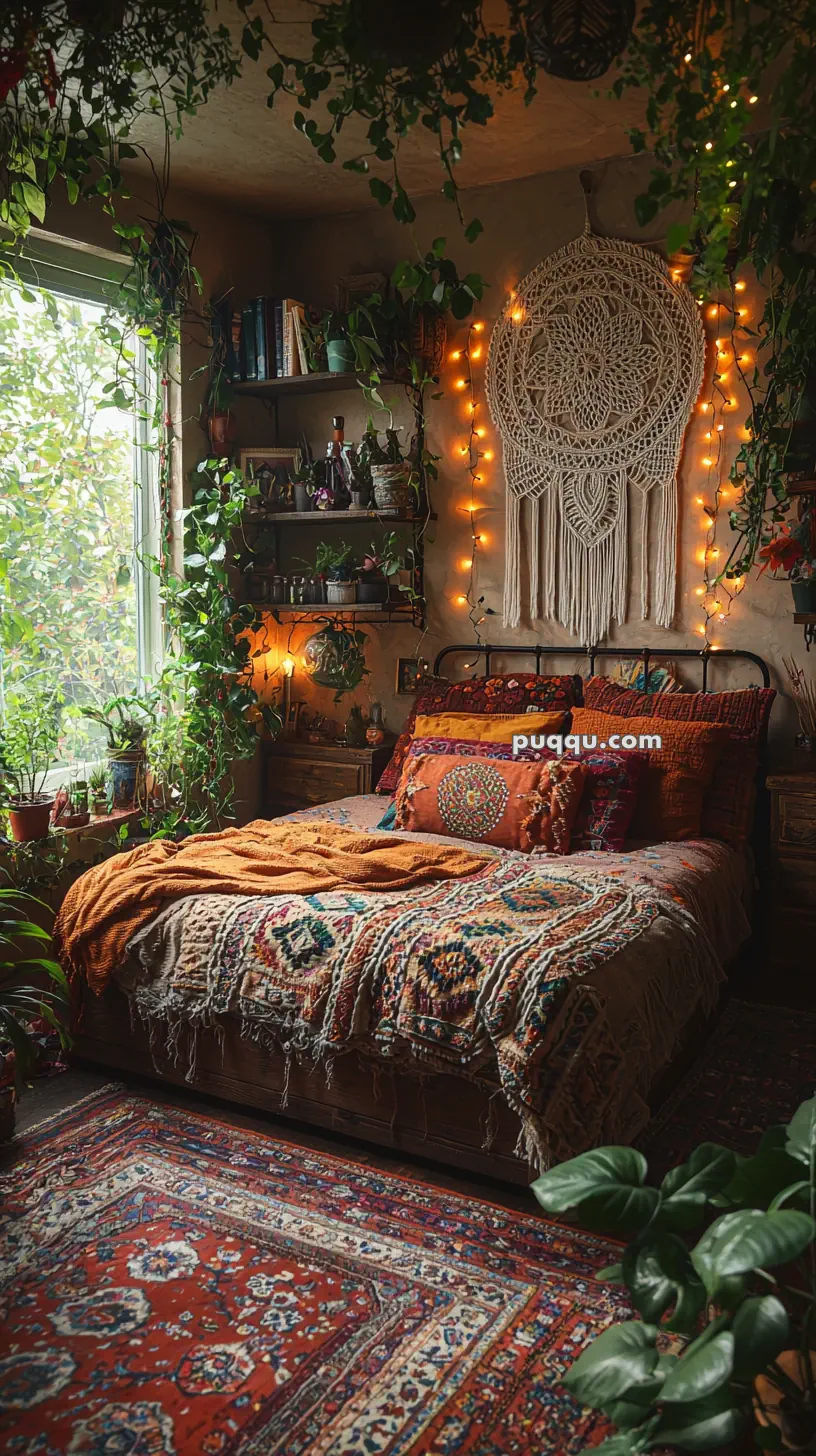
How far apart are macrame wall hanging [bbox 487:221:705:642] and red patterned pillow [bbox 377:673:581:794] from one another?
0.93 feet

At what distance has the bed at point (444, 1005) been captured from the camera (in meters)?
2.34

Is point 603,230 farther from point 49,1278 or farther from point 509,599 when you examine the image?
point 49,1278

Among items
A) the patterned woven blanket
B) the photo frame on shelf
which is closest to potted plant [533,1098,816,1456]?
the patterned woven blanket

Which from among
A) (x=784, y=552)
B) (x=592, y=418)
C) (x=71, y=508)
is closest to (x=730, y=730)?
(x=784, y=552)

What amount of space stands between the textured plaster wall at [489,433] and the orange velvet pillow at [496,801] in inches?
34.9

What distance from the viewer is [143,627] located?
427cm

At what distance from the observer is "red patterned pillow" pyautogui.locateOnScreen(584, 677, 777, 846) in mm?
3617

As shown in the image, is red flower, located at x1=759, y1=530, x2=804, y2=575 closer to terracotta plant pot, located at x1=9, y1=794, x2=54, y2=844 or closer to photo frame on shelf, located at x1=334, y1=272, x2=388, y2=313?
photo frame on shelf, located at x1=334, y1=272, x2=388, y2=313

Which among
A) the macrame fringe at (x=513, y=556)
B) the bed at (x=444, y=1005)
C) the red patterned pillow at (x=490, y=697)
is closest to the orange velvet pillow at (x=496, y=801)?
the bed at (x=444, y=1005)

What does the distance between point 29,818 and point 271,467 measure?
1864 mm

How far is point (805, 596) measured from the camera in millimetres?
3576

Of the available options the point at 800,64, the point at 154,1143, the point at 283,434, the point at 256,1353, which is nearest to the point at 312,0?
the point at 800,64

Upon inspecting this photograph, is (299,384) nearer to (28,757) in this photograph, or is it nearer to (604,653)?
(604,653)

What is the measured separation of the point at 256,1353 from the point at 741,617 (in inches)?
114
